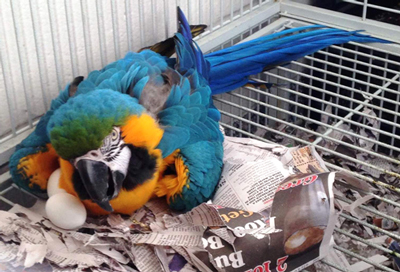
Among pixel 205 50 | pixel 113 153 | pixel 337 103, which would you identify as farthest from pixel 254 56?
pixel 113 153

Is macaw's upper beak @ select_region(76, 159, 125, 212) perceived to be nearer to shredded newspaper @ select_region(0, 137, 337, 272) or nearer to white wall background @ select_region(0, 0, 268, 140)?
shredded newspaper @ select_region(0, 137, 337, 272)

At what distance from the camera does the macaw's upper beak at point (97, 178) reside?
84cm

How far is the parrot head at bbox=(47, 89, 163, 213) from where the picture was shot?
828mm

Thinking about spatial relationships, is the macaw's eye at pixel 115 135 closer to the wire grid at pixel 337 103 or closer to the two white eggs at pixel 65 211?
the two white eggs at pixel 65 211

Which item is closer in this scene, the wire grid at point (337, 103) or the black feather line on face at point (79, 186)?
the black feather line on face at point (79, 186)

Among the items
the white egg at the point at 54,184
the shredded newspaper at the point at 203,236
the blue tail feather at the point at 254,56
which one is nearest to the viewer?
the shredded newspaper at the point at 203,236

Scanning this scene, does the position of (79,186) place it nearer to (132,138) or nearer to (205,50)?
(132,138)

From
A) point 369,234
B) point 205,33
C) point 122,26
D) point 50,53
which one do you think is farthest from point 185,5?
point 369,234

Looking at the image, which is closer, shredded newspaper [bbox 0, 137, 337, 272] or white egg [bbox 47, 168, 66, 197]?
shredded newspaper [bbox 0, 137, 337, 272]

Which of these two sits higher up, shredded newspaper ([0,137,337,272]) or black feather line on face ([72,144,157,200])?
black feather line on face ([72,144,157,200])

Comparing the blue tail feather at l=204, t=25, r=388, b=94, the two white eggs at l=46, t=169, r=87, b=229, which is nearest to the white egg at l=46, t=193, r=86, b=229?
the two white eggs at l=46, t=169, r=87, b=229

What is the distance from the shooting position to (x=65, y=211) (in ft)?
2.94

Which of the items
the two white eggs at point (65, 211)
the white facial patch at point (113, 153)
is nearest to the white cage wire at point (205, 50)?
the two white eggs at point (65, 211)

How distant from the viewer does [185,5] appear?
1.26m
